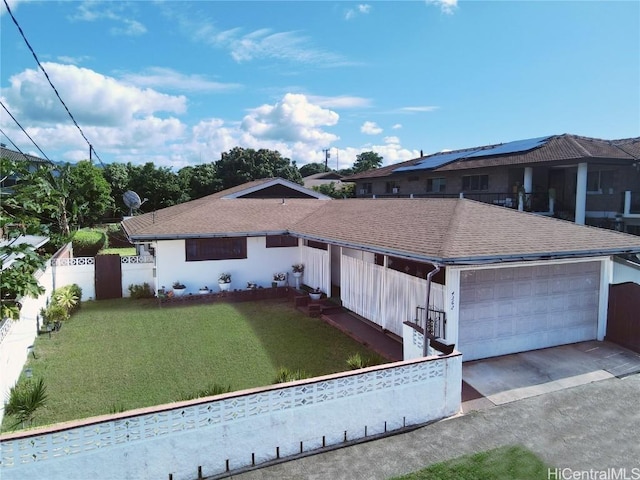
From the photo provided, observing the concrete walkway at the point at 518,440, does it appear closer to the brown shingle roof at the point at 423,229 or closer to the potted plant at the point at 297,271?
the brown shingle roof at the point at 423,229

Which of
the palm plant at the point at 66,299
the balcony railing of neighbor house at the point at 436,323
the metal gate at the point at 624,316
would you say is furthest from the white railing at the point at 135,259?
the metal gate at the point at 624,316

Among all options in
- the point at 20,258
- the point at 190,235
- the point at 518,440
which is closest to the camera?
the point at 20,258

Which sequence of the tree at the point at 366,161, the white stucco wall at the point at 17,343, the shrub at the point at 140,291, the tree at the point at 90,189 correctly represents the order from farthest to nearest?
the tree at the point at 366,161 → the tree at the point at 90,189 → the shrub at the point at 140,291 → the white stucco wall at the point at 17,343

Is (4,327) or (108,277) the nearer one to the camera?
(4,327)

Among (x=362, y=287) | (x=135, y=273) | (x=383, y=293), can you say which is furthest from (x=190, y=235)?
(x=383, y=293)

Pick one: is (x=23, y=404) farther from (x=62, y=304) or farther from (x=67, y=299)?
(x=67, y=299)

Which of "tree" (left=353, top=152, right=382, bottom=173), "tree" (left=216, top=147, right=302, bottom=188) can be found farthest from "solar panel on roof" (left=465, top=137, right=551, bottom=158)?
"tree" (left=353, top=152, right=382, bottom=173)

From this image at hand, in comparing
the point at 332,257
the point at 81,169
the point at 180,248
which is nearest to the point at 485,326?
the point at 332,257
